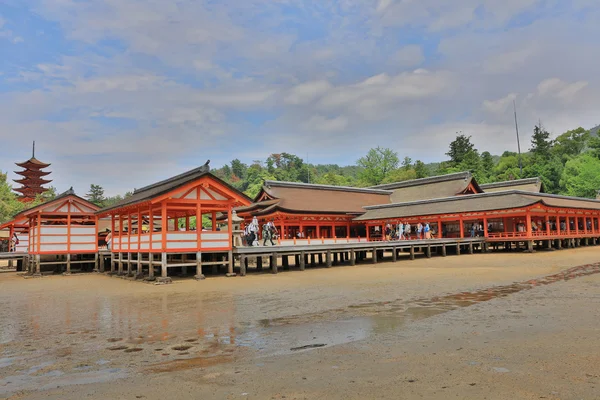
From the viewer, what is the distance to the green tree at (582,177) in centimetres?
5366

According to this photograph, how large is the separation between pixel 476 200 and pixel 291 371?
27.7 metres

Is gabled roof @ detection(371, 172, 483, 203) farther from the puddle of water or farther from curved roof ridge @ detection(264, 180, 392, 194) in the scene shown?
the puddle of water

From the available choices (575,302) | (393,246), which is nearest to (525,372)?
(575,302)

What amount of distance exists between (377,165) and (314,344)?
239 ft

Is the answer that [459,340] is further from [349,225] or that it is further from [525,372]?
[349,225]

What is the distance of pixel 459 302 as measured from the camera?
33.1 ft

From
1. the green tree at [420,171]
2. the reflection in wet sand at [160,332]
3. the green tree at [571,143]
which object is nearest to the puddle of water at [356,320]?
the reflection in wet sand at [160,332]

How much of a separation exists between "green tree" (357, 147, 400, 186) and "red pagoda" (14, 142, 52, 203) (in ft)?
161

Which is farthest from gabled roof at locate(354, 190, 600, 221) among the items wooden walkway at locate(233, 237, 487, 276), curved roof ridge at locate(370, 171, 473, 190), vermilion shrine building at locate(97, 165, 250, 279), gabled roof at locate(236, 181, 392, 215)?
vermilion shrine building at locate(97, 165, 250, 279)

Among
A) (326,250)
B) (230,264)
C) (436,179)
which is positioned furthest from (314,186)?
(230,264)

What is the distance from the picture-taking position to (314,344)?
22.0 feet

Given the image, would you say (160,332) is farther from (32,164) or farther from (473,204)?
(32,164)

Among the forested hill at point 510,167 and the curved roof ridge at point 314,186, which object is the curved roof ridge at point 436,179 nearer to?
the curved roof ridge at point 314,186

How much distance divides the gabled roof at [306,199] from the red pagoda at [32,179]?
38.9m
